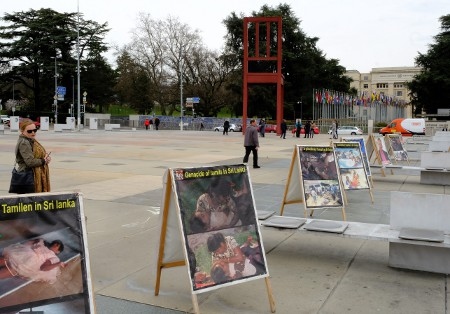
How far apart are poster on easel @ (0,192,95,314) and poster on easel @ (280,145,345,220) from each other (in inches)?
192

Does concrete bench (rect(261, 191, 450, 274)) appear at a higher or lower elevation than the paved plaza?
higher

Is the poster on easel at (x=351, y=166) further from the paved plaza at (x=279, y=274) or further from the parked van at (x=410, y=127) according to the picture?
the parked van at (x=410, y=127)

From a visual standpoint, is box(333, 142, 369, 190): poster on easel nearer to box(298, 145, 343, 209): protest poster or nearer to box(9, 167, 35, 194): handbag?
box(298, 145, 343, 209): protest poster

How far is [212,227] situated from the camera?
4383 millimetres

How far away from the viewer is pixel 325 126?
57125 millimetres

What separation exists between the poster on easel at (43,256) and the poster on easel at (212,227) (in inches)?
44.0

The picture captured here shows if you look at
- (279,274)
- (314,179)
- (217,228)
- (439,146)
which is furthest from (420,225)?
(439,146)

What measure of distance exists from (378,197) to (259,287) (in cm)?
629

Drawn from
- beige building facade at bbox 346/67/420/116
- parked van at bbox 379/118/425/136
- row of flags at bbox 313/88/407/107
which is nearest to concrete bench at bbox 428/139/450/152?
parked van at bbox 379/118/425/136

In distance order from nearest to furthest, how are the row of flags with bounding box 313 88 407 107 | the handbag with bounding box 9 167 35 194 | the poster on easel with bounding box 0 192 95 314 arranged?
the poster on easel with bounding box 0 192 95 314
the handbag with bounding box 9 167 35 194
the row of flags with bounding box 313 88 407 107

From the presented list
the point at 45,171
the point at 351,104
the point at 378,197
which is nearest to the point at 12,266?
the point at 45,171

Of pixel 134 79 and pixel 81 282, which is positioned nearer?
pixel 81 282

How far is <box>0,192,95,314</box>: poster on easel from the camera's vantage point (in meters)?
2.95

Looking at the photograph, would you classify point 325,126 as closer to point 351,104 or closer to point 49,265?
point 351,104
